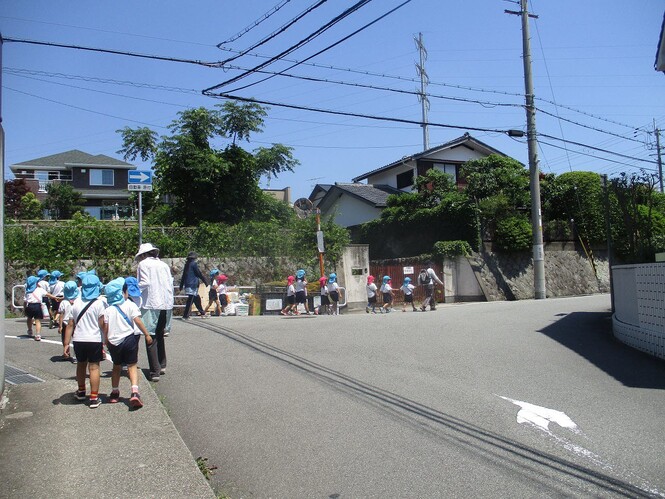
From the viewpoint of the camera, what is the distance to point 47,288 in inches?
531

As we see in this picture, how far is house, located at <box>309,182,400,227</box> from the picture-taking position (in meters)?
35.6

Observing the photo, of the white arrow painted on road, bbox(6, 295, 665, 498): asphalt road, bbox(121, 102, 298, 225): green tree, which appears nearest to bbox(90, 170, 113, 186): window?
bbox(121, 102, 298, 225): green tree

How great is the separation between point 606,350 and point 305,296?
904 cm

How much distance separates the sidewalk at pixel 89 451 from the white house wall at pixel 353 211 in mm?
29326

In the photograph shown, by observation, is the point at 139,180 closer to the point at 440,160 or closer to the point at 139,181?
the point at 139,181

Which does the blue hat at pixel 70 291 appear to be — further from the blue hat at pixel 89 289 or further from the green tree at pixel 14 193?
the green tree at pixel 14 193

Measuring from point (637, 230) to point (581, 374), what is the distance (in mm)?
4971

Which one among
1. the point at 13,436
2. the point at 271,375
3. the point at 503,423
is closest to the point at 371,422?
the point at 503,423

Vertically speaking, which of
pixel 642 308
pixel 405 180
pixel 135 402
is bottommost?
pixel 135 402

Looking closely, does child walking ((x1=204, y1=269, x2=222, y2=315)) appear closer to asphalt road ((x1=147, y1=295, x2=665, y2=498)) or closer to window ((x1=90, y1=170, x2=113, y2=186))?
asphalt road ((x1=147, y1=295, x2=665, y2=498))

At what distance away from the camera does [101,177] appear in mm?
45406

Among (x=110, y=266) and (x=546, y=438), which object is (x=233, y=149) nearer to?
(x=110, y=266)

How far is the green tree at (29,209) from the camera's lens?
35.3m

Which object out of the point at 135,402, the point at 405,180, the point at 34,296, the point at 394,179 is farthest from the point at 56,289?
the point at 394,179
